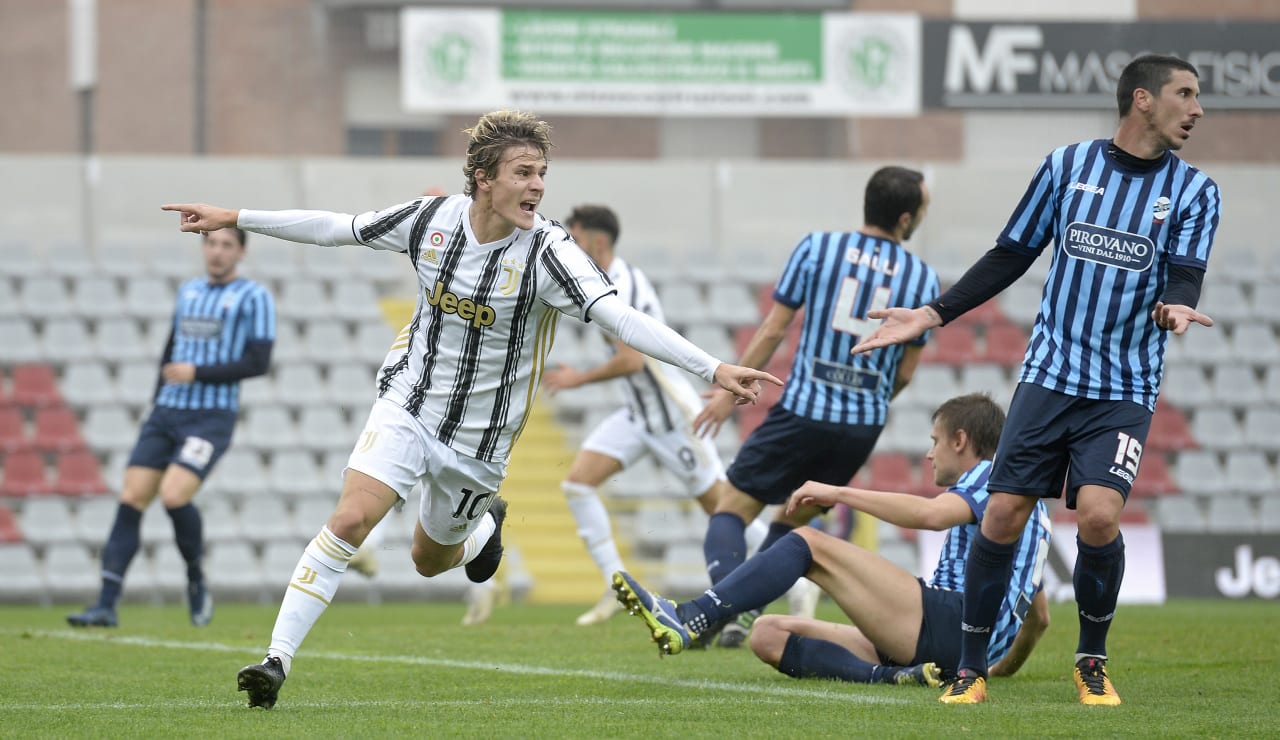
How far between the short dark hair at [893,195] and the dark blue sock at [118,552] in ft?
16.5

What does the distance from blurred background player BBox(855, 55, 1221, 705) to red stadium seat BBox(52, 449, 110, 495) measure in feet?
32.7

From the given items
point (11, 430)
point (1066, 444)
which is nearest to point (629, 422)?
point (1066, 444)

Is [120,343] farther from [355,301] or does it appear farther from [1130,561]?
[1130,561]

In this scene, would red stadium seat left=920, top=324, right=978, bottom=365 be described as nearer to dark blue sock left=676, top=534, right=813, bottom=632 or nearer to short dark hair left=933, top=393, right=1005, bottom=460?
short dark hair left=933, top=393, right=1005, bottom=460

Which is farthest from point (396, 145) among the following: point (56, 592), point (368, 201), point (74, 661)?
point (74, 661)

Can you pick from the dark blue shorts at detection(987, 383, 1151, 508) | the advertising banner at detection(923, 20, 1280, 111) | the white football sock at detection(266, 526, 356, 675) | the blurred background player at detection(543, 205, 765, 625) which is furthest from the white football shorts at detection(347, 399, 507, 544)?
the advertising banner at detection(923, 20, 1280, 111)

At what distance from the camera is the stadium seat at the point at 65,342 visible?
14.2 m

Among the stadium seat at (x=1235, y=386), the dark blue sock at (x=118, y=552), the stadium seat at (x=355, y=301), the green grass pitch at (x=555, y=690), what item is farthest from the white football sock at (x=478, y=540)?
the stadium seat at (x=1235, y=386)

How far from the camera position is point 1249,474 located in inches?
577

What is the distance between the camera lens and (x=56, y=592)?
509 inches

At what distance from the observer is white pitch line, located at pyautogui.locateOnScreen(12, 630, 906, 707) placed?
5453 mm

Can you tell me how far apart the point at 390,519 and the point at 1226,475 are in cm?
783

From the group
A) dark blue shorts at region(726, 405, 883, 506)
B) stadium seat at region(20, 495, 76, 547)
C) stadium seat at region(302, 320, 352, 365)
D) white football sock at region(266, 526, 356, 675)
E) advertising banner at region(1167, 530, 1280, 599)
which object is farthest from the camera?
stadium seat at region(302, 320, 352, 365)

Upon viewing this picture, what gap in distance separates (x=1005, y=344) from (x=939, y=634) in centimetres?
1010
